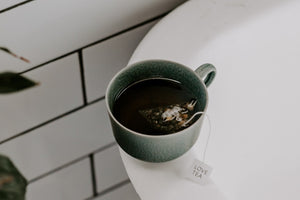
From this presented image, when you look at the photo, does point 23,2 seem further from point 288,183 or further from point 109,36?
point 288,183

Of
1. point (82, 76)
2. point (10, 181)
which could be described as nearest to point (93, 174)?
point (82, 76)

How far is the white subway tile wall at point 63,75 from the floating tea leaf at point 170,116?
17 cm

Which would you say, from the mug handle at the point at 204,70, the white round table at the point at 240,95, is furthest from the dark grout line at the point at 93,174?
the mug handle at the point at 204,70

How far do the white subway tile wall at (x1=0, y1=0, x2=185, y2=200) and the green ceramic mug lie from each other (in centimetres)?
12

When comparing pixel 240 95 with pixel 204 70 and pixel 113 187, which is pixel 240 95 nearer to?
pixel 204 70

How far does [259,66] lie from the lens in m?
0.67

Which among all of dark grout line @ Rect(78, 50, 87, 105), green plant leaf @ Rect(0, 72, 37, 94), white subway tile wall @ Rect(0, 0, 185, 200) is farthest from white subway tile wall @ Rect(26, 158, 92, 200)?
green plant leaf @ Rect(0, 72, 37, 94)

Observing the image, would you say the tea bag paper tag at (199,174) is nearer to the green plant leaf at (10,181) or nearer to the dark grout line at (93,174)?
the green plant leaf at (10,181)

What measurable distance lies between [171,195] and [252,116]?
0.28 meters

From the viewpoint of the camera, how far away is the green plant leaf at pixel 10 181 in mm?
465

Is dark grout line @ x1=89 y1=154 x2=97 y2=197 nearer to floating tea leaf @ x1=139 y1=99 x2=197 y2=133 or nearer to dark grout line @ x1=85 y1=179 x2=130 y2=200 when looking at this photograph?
dark grout line @ x1=85 y1=179 x2=130 y2=200

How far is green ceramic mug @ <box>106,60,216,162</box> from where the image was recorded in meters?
0.46

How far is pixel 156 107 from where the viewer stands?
0.52 metres

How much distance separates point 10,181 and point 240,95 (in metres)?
0.37
